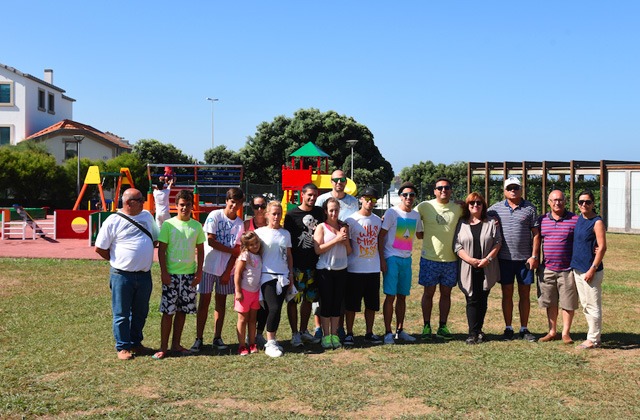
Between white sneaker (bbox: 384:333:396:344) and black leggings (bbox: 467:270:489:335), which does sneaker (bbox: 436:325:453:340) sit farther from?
white sneaker (bbox: 384:333:396:344)

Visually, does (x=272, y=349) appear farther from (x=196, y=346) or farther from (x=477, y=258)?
(x=477, y=258)

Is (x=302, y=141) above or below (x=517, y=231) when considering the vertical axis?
above

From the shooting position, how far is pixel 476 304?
712 centimetres

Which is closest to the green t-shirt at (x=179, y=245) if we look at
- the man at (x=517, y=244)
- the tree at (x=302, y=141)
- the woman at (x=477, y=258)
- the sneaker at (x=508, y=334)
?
the woman at (x=477, y=258)

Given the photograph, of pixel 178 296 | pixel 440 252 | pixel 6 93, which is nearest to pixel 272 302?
pixel 178 296

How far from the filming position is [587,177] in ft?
106

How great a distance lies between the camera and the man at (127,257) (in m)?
6.32

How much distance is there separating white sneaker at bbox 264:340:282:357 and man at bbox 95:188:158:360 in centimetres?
134

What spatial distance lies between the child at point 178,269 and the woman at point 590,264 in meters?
4.12

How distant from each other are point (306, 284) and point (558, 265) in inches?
112

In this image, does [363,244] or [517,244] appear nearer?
[363,244]

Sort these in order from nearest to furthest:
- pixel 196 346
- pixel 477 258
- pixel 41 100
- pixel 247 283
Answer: pixel 247 283, pixel 196 346, pixel 477 258, pixel 41 100

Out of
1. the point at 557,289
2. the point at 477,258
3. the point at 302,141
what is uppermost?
the point at 302,141

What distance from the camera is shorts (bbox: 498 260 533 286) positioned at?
7.17m
